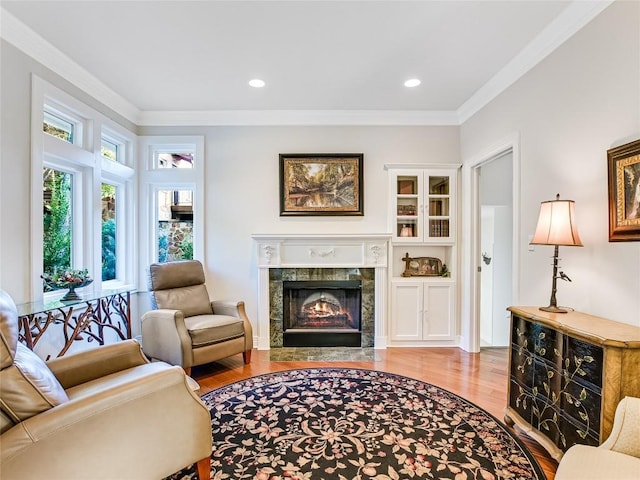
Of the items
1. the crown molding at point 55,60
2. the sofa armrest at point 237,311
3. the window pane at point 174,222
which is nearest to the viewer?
the crown molding at point 55,60

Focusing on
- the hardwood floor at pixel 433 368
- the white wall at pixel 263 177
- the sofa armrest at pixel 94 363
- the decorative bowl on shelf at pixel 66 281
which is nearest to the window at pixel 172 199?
the white wall at pixel 263 177

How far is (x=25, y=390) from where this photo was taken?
1.26 m

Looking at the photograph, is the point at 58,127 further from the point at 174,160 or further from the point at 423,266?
the point at 423,266

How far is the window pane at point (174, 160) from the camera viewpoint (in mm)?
4176

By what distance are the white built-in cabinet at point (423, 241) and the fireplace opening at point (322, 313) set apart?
0.45 meters

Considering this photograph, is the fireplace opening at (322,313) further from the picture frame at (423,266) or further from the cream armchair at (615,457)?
the cream armchair at (615,457)

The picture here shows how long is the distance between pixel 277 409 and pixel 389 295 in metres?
1.98

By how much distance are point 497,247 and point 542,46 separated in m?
2.83

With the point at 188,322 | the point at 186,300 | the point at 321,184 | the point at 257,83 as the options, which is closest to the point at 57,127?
the point at 257,83

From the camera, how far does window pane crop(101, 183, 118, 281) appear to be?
3650 mm

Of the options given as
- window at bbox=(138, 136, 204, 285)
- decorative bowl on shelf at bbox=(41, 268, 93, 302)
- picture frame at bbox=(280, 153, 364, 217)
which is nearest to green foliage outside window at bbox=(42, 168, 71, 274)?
decorative bowl on shelf at bbox=(41, 268, 93, 302)

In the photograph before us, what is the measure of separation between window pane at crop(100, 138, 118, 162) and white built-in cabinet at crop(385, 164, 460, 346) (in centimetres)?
317

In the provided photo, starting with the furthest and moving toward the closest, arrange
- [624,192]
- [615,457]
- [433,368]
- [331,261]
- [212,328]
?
[331,261]
[433,368]
[212,328]
[624,192]
[615,457]

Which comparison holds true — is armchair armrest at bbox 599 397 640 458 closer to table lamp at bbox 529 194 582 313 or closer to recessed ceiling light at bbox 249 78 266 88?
table lamp at bbox 529 194 582 313
